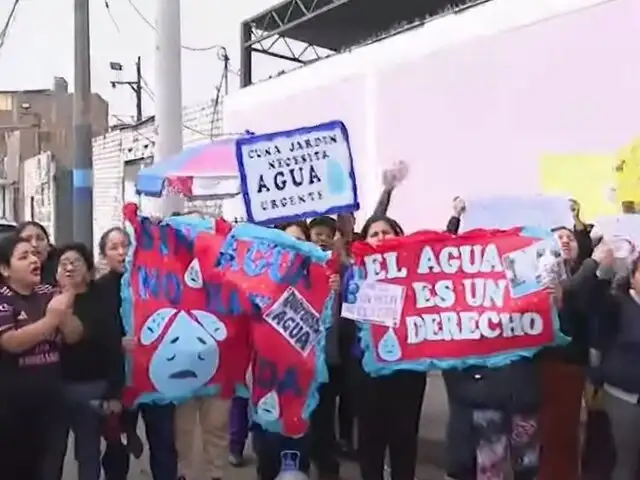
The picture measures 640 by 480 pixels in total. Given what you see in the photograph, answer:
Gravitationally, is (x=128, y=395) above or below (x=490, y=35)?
below

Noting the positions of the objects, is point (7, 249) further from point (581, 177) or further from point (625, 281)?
point (581, 177)

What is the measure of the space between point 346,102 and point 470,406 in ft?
30.0

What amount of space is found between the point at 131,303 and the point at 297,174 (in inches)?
47.7

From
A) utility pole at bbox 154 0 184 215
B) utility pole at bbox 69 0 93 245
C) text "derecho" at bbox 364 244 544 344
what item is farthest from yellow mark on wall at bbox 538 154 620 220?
utility pole at bbox 69 0 93 245

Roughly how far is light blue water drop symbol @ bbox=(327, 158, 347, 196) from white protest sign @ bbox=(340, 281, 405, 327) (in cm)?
59

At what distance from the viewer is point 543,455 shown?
5992mm

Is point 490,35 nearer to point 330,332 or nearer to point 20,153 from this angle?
point 330,332

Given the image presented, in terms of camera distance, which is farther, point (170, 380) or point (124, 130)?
point (124, 130)

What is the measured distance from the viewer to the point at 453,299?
18.8ft

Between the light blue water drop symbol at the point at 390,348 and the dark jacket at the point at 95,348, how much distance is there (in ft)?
4.78

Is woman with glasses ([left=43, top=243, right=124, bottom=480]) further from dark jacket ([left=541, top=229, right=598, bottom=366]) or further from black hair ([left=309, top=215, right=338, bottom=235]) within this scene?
dark jacket ([left=541, top=229, right=598, bottom=366])

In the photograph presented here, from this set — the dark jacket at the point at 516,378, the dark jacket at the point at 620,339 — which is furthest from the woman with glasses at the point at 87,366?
the dark jacket at the point at 620,339

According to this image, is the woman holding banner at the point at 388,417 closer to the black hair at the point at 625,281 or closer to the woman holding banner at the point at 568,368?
the woman holding banner at the point at 568,368

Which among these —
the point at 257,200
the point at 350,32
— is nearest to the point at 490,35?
the point at 257,200
